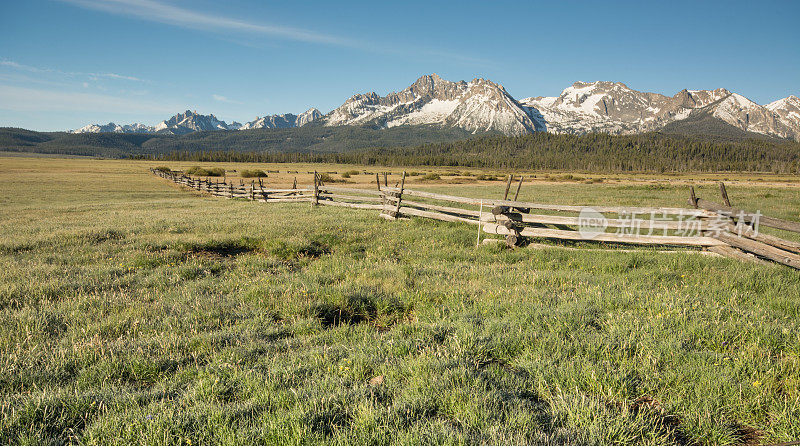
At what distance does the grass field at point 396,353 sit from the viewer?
2.84m

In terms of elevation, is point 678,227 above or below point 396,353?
above

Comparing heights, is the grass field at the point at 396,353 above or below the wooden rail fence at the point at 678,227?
below

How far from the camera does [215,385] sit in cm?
332

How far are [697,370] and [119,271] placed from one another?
9395 millimetres

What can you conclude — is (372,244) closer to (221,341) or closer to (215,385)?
(221,341)

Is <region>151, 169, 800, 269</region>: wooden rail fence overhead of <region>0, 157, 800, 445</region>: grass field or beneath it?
overhead

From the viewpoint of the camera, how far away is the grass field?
2836 mm

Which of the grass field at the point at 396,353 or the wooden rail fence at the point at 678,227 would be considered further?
the wooden rail fence at the point at 678,227

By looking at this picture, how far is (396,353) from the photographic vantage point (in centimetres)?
408

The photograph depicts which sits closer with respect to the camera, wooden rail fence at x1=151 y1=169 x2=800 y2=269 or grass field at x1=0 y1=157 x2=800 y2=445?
grass field at x1=0 y1=157 x2=800 y2=445

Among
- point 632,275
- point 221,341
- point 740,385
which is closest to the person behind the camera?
point 740,385

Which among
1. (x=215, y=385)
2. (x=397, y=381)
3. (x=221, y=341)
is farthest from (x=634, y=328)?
(x=221, y=341)

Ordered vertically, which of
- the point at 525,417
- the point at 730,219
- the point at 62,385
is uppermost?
the point at 730,219

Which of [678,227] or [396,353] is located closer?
[396,353]
